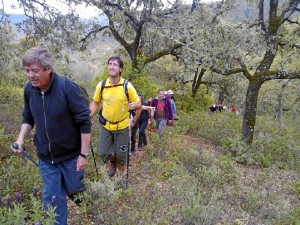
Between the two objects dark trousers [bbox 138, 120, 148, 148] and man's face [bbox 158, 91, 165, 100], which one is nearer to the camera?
dark trousers [bbox 138, 120, 148, 148]

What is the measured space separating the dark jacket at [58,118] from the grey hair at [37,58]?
195 millimetres

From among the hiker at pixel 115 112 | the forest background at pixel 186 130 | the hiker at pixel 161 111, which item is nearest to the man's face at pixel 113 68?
the hiker at pixel 115 112

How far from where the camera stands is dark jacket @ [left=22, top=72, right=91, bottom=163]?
3.46 m

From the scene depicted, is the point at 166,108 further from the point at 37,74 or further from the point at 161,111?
the point at 37,74

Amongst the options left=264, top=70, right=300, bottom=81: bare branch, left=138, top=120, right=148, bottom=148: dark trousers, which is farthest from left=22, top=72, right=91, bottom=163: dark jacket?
left=264, top=70, right=300, bottom=81: bare branch

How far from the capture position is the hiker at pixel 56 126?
130 inches

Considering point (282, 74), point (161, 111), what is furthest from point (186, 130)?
point (282, 74)

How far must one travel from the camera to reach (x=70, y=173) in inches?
147

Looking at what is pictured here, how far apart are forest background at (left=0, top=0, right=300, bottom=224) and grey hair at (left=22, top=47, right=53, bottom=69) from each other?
128cm

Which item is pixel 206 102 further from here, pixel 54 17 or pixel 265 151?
pixel 54 17

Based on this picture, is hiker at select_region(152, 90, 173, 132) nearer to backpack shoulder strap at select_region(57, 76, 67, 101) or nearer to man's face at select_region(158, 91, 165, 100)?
man's face at select_region(158, 91, 165, 100)

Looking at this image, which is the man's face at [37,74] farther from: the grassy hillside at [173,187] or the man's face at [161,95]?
the man's face at [161,95]

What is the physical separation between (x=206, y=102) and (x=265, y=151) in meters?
10.4

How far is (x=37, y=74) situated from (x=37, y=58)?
153mm
